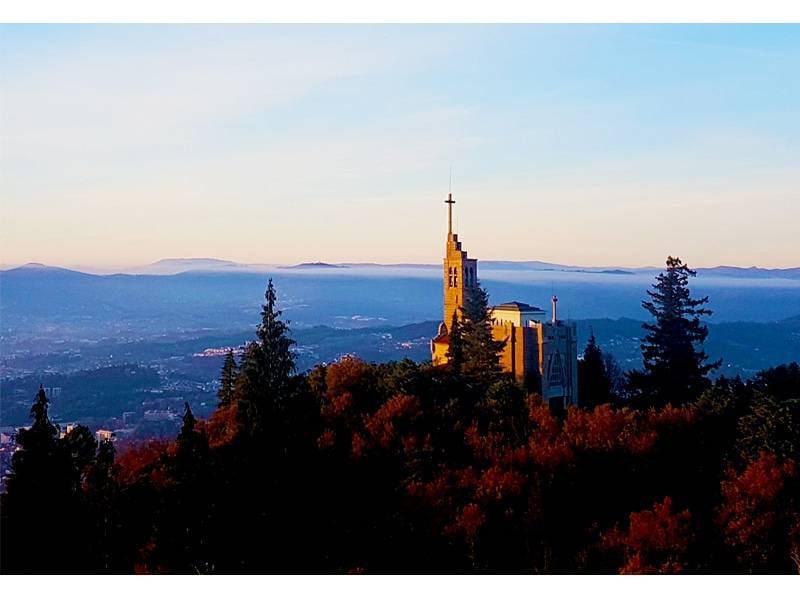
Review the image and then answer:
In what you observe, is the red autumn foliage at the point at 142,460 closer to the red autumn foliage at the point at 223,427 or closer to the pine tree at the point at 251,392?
the red autumn foliage at the point at 223,427

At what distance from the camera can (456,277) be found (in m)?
33.8

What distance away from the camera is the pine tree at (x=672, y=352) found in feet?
99.6

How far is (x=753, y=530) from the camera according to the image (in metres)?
19.5

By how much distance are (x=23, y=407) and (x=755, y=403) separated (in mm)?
20451

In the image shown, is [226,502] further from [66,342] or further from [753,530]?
[66,342]

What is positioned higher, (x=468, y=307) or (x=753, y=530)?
(x=468, y=307)

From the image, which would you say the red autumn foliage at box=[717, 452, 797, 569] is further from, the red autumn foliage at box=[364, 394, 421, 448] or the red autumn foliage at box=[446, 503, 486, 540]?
the red autumn foliage at box=[364, 394, 421, 448]

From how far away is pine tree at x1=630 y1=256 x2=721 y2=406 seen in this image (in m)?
30.4

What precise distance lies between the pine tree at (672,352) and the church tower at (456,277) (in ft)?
19.2

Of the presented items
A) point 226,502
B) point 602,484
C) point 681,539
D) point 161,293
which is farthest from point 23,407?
point 161,293

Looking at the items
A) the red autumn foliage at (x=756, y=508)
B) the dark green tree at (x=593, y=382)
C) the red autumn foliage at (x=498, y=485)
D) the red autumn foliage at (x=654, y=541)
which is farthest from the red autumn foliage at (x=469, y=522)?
the dark green tree at (x=593, y=382)

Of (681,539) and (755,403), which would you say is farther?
(755,403)

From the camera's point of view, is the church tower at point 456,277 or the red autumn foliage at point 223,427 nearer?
the red autumn foliage at point 223,427

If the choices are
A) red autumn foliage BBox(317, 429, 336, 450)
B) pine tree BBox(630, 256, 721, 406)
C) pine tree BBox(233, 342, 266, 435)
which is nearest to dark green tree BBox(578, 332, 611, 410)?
pine tree BBox(630, 256, 721, 406)
